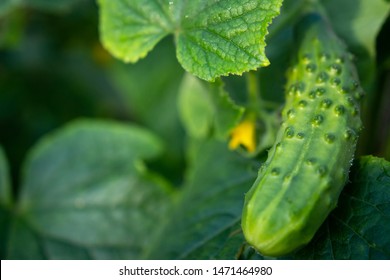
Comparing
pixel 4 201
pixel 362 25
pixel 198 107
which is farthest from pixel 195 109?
pixel 4 201

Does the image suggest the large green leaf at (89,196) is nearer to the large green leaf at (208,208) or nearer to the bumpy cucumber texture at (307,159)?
the large green leaf at (208,208)

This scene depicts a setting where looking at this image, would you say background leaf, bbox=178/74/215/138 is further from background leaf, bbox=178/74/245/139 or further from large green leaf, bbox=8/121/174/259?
large green leaf, bbox=8/121/174/259

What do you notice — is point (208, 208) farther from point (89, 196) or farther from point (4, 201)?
point (4, 201)

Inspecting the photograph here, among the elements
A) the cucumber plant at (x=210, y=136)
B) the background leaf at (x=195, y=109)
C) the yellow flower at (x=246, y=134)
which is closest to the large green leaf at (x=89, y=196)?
the cucumber plant at (x=210, y=136)

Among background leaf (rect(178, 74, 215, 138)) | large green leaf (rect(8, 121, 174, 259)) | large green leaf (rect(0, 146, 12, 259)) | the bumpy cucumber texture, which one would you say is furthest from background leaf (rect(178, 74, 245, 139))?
large green leaf (rect(0, 146, 12, 259))

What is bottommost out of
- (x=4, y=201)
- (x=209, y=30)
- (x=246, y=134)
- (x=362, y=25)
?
(x=4, y=201)

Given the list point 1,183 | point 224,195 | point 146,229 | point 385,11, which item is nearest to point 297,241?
point 224,195
